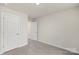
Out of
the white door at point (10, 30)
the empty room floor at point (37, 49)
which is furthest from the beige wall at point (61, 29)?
the white door at point (10, 30)

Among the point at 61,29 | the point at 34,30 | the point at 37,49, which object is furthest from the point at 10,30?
the point at 61,29

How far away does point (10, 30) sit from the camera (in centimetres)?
170

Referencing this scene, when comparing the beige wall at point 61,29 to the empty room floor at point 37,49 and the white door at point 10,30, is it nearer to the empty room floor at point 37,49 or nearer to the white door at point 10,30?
the empty room floor at point 37,49

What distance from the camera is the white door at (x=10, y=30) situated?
1.64m

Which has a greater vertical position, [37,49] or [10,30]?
[10,30]

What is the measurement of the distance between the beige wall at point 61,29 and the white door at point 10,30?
55 centimetres

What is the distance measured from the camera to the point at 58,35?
1.96 m

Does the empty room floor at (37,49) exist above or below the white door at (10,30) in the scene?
below

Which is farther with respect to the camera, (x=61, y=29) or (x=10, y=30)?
(x=61, y=29)

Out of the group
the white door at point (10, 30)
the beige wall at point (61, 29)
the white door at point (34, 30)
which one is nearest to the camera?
the white door at point (10, 30)

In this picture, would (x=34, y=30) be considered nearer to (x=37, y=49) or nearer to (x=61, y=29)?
(x=37, y=49)

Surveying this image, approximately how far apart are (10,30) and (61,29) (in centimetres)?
108

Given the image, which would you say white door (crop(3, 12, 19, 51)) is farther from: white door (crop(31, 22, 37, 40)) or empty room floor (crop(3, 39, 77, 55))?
white door (crop(31, 22, 37, 40))

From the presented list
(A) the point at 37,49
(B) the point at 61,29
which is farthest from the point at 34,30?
(B) the point at 61,29
